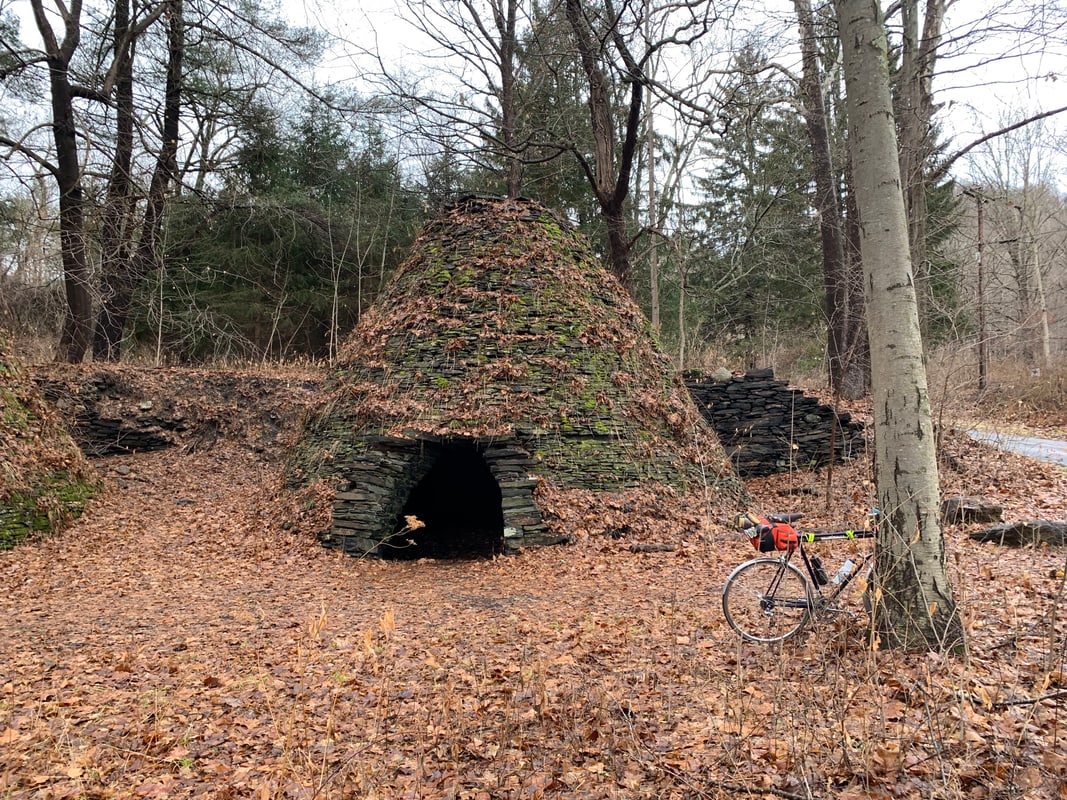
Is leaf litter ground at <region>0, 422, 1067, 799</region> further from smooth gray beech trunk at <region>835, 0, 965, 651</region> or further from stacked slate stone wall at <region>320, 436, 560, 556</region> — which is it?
stacked slate stone wall at <region>320, 436, 560, 556</region>

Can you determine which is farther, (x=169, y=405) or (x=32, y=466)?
(x=169, y=405)

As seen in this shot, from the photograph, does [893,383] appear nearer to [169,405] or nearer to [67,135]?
[169,405]

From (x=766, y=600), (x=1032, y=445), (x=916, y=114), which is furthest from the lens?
(x=1032, y=445)

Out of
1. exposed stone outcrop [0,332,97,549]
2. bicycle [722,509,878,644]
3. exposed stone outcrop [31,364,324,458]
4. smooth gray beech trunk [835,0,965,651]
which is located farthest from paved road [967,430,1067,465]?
exposed stone outcrop [0,332,97,549]

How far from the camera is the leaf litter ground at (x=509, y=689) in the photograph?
2.65 m

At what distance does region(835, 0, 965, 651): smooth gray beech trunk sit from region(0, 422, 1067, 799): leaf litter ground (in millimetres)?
178

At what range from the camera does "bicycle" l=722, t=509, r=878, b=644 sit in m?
3.84

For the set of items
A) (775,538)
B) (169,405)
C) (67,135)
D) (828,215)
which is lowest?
(775,538)

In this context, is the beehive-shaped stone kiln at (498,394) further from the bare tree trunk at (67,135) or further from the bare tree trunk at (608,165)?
the bare tree trunk at (67,135)

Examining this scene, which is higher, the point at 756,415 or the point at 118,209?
the point at 118,209

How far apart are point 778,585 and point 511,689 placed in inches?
70.0

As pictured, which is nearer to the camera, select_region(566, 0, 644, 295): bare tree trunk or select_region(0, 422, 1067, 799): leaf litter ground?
select_region(0, 422, 1067, 799): leaf litter ground

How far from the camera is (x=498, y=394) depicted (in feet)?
25.3

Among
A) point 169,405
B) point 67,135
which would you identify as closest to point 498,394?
point 169,405
